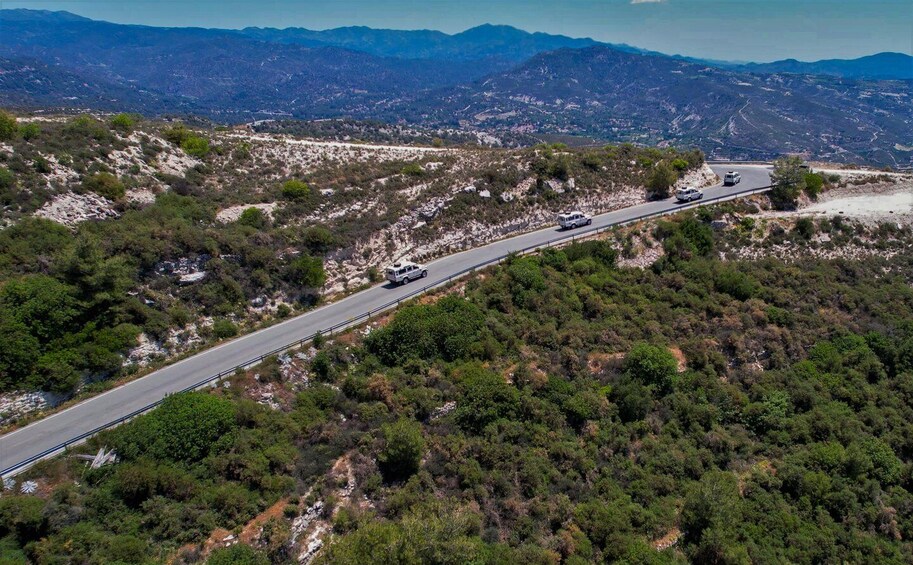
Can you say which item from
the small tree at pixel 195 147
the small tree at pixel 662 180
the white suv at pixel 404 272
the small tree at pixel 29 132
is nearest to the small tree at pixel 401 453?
the white suv at pixel 404 272

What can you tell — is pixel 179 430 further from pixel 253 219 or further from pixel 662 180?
pixel 662 180

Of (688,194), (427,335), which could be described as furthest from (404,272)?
(688,194)

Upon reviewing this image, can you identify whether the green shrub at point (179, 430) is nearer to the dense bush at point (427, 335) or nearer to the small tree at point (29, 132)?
the dense bush at point (427, 335)

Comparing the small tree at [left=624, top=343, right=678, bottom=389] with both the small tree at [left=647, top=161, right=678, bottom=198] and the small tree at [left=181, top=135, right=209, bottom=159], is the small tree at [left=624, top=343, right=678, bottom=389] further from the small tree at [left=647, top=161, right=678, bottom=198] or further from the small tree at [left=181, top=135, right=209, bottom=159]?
the small tree at [left=181, top=135, right=209, bottom=159]

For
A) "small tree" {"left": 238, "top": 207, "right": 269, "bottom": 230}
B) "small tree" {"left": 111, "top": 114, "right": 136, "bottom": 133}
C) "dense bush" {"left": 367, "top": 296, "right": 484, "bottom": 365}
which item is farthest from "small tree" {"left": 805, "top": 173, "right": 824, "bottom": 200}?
"small tree" {"left": 111, "top": 114, "right": 136, "bottom": 133}

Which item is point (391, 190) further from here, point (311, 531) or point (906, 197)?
point (906, 197)

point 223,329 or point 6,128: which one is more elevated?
point 6,128

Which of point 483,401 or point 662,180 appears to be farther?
point 662,180
